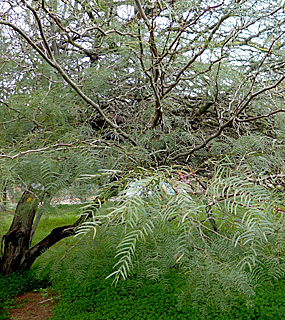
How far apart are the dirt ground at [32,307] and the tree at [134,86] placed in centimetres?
118

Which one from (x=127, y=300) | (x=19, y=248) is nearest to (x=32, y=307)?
(x=19, y=248)

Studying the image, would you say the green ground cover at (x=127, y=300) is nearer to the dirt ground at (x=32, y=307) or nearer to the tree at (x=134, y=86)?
the dirt ground at (x=32, y=307)

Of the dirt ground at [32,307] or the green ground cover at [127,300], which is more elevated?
the green ground cover at [127,300]

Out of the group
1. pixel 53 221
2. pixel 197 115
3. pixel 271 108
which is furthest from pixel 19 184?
pixel 53 221

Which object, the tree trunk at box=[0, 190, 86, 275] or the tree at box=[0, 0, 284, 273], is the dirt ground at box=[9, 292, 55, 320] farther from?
the tree at box=[0, 0, 284, 273]

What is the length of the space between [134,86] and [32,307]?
2.40 m

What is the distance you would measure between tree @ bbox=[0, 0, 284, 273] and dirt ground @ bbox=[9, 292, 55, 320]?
3.88 ft

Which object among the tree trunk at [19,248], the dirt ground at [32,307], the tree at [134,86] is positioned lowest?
the dirt ground at [32,307]

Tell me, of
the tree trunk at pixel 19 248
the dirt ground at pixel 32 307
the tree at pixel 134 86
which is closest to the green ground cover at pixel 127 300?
the dirt ground at pixel 32 307

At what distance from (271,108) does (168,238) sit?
1092 mm

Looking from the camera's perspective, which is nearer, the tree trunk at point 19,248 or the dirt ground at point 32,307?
the dirt ground at point 32,307

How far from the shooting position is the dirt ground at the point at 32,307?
2.99m

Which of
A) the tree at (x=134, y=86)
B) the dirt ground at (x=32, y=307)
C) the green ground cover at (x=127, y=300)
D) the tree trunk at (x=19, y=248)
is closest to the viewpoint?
the tree at (x=134, y=86)

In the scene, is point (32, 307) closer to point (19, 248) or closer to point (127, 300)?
point (19, 248)
